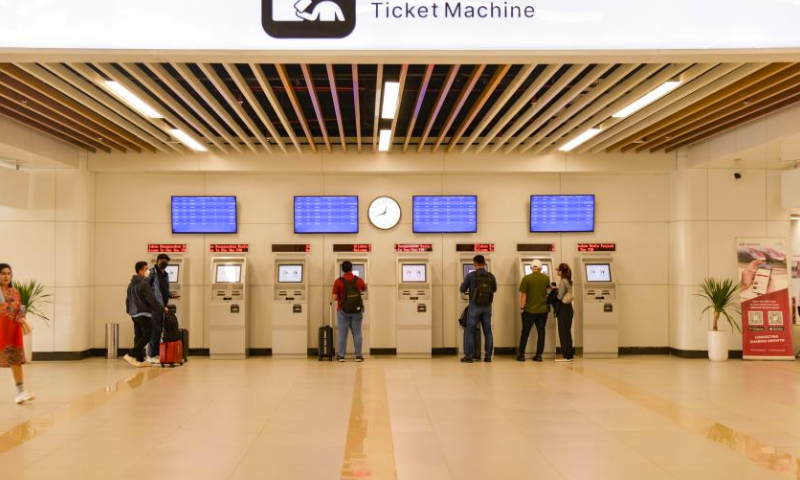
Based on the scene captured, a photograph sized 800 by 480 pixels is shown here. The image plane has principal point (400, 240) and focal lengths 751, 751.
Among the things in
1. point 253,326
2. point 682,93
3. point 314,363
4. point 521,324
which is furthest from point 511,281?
point 682,93

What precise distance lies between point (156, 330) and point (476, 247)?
4.98 meters

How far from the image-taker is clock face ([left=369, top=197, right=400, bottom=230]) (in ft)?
39.6

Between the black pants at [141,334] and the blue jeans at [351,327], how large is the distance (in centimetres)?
271

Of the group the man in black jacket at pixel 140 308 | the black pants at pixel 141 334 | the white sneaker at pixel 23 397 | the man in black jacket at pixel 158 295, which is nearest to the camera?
the white sneaker at pixel 23 397

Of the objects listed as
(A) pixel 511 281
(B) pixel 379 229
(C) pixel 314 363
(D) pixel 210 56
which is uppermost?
(D) pixel 210 56

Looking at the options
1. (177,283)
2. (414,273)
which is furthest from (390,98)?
(177,283)

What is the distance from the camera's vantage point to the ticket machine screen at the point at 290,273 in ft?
38.0

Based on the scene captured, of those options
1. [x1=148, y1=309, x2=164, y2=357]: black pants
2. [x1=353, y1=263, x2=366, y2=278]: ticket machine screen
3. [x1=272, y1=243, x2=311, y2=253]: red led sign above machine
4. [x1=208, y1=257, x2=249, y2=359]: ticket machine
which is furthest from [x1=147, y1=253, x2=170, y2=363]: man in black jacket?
[x1=353, y1=263, x2=366, y2=278]: ticket machine screen

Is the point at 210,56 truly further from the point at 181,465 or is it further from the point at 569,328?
the point at 569,328

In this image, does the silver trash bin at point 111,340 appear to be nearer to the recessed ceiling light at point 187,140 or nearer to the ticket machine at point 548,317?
the recessed ceiling light at point 187,140

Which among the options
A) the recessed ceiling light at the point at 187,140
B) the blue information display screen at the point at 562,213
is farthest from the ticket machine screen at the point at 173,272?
the blue information display screen at the point at 562,213

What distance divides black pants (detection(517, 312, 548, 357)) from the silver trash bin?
621cm

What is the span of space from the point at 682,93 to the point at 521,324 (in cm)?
518

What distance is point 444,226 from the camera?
474 inches
